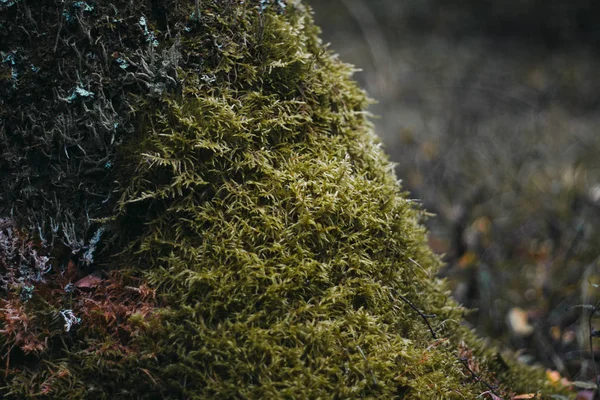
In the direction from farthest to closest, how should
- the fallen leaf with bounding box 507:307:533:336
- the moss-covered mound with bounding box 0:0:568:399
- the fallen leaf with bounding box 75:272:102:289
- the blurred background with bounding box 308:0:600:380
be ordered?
1. the blurred background with bounding box 308:0:600:380
2. the fallen leaf with bounding box 507:307:533:336
3. the fallen leaf with bounding box 75:272:102:289
4. the moss-covered mound with bounding box 0:0:568:399

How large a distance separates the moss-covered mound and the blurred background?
3.88 feet

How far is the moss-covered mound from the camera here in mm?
1773

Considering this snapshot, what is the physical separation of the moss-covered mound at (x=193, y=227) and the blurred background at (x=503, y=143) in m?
1.18

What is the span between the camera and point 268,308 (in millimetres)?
1818

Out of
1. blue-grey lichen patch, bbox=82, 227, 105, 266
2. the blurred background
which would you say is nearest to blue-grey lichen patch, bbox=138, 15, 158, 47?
blue-grey lichen patch, bbox=82, 227, 105, 266

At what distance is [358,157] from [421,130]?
19.5 ft

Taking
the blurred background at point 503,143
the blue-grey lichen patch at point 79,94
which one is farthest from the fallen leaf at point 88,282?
the blurred background at point 503,143

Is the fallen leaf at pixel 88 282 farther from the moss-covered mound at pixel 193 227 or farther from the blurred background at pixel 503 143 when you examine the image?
the blurred background at pixel 503 143

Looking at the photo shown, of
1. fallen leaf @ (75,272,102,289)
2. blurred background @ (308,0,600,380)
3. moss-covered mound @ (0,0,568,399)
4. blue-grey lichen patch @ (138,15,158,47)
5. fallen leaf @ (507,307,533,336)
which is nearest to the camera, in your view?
moss-covered mound @ (0,0,568,399)

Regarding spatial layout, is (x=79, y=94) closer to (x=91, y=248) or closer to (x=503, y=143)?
(x=91, y=248)

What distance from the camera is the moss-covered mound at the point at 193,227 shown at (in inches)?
69.8

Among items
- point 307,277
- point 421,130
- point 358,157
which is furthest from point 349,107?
point 421,130

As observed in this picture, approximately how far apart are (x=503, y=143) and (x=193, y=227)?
599 cm

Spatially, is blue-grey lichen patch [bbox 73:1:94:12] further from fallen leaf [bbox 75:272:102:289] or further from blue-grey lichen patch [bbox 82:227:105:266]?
fallen leaf [bbox 75:272:102:289]
